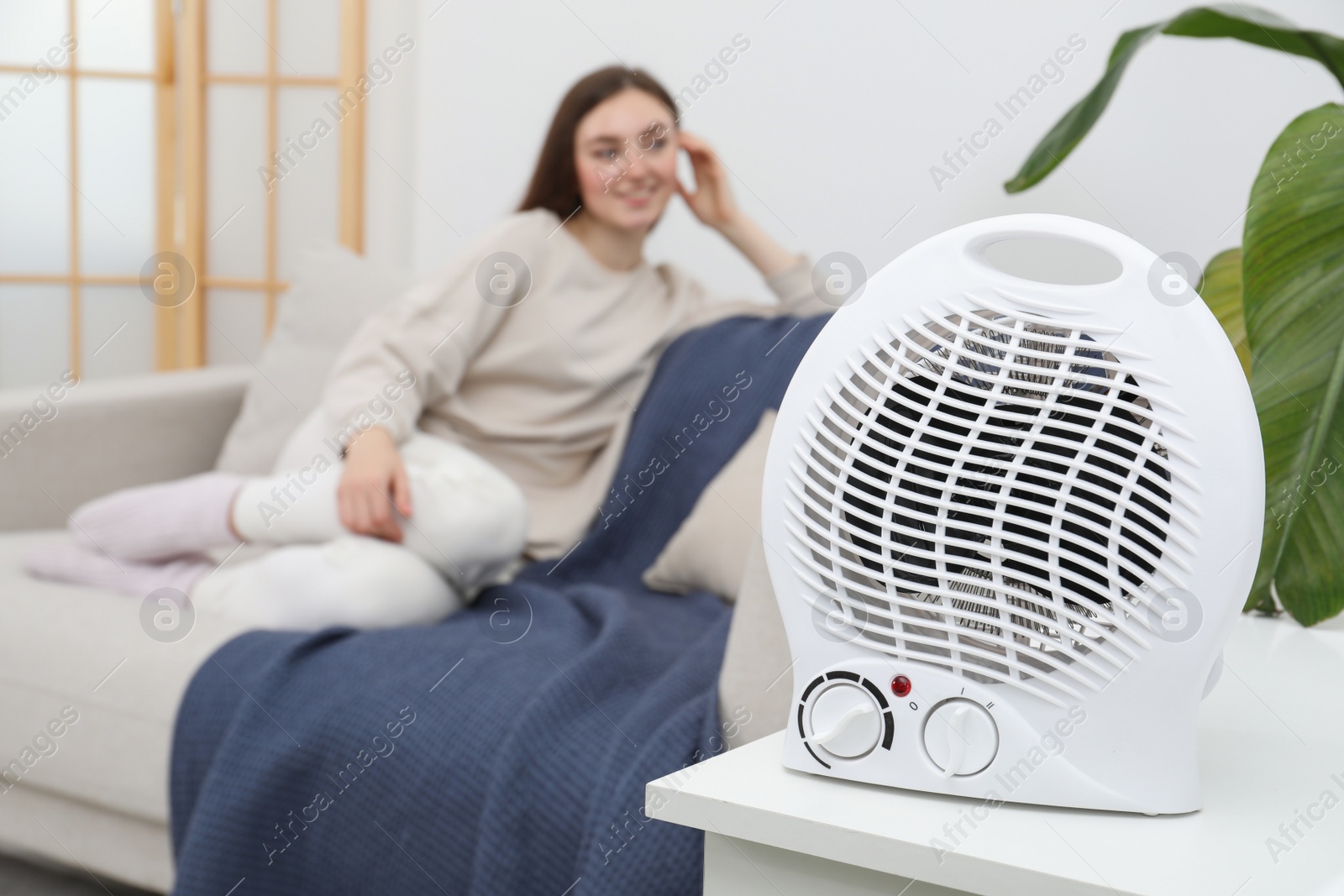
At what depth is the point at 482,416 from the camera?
5.50ft

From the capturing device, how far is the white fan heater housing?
0.48m

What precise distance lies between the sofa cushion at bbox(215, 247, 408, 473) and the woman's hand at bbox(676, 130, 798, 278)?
1.69 feet

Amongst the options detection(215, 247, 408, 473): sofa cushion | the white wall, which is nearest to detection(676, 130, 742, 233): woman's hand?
the white wall

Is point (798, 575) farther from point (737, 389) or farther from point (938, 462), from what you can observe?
point (737, 389)

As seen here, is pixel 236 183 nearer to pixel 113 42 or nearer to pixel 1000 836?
pixel 113 42

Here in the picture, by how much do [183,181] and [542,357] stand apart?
1.77m

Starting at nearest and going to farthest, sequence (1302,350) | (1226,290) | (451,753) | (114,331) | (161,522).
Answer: (1302,350) < (451,753) < (1226,290) < (161,522) < (114,331)

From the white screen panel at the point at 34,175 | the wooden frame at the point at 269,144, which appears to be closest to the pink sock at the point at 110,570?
the wooden frame at the point at 269,144

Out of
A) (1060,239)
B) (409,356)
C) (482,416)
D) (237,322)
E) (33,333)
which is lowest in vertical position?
(33,333)

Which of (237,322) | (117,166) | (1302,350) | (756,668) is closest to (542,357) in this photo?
(756,668)

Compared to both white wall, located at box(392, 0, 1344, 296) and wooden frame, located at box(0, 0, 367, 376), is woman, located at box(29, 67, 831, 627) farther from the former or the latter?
wooden frame, located at box(0, 0, 367, 376)

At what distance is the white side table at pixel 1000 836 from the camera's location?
460 millimetres

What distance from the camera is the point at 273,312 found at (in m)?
2.95

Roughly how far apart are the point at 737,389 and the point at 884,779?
1031 mm
